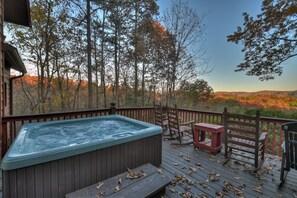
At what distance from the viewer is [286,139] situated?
2.24 metres

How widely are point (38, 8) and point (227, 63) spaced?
364 inches

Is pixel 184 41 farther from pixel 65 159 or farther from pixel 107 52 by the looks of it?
pixel 65 159

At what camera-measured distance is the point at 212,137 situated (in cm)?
350

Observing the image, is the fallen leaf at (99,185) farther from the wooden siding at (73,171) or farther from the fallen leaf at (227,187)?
the fallen leaf at (227,187)

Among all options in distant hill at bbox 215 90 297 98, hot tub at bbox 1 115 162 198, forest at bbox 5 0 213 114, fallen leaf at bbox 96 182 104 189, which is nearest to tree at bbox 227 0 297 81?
distant hill at bbox 215 90 297 98

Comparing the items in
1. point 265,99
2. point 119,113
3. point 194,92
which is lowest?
point 119,113

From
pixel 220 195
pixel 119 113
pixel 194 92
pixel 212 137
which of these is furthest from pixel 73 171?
pixel 194 92

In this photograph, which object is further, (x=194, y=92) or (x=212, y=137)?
(x=194, y=92)

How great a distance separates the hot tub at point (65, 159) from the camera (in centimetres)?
159

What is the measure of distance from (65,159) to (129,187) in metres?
0.88

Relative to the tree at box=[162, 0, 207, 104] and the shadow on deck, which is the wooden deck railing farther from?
the tree at box=[162, 0, 207, 104]

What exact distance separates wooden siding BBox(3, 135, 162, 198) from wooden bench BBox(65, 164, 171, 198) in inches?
5.5

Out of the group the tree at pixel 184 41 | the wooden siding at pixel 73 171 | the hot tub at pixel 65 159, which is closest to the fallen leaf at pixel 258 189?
the hot tub at pixel 65 159

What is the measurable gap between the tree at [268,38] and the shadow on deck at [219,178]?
4.19 m
